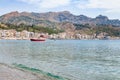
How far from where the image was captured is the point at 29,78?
30000mm

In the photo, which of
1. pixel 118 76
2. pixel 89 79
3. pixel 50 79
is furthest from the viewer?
pixel 118 76

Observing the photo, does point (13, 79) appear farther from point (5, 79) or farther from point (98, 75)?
point (98, 75)

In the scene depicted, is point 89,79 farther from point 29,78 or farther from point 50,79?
point 29,78

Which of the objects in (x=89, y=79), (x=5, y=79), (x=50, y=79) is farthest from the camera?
(x=89, y=79)

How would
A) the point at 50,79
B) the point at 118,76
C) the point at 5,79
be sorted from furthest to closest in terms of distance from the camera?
the point at 118,76, the point at 50,79, the point at 5,79

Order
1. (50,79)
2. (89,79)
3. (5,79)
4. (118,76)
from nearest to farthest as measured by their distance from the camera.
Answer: (5,79), (50,79), (89,79), (118,76)

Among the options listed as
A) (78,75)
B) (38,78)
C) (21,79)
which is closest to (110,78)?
(78,75)

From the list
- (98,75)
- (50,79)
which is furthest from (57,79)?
(98,75)

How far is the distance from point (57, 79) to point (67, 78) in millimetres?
2516

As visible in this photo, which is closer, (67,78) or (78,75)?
(67,78)

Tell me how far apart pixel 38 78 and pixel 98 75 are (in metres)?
9.43

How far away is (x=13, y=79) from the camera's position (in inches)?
1125

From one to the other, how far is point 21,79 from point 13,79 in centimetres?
83

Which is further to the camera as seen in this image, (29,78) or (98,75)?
(98,75)
